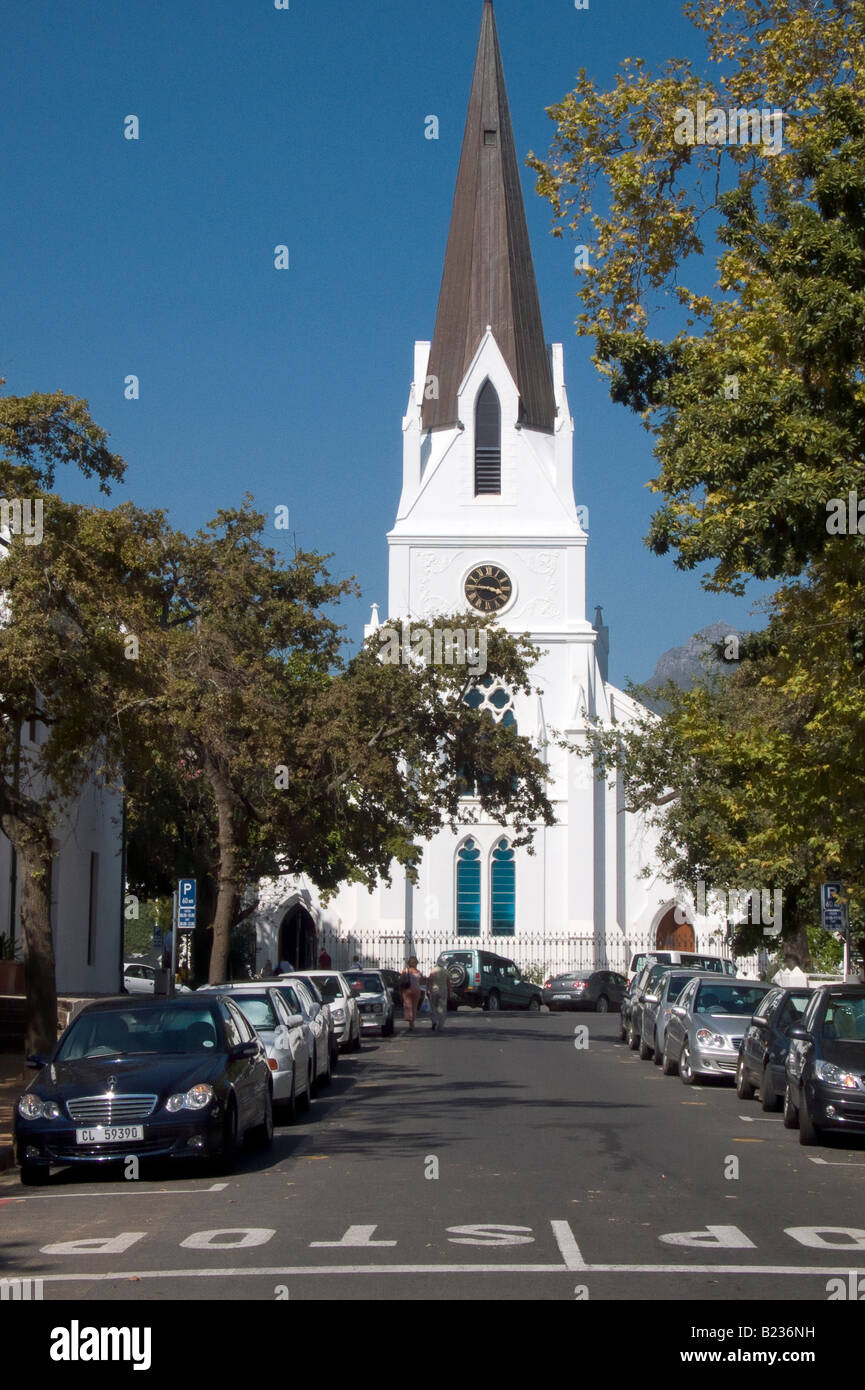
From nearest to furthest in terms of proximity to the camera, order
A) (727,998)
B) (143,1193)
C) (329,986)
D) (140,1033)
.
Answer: (143,1193) < (140,1033) < (727,998) < (329,986)

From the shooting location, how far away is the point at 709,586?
17.7 meters

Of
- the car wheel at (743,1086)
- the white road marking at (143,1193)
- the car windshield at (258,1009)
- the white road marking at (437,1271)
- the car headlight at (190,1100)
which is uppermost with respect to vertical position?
the car windshield at (258,1009)

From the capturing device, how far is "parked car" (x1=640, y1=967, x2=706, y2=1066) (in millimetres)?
24562

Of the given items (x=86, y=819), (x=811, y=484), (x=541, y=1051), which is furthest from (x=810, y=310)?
(x=86, y=819)

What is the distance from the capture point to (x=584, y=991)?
48.3 m

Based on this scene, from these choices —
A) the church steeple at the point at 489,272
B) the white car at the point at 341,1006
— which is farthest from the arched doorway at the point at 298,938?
the white car at the point at 341,1006

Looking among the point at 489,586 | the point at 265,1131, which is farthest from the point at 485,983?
the point at 265,1131

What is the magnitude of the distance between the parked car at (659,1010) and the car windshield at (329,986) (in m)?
5.04

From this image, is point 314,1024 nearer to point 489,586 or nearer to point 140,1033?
point 140,1033

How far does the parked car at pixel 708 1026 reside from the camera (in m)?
21.3

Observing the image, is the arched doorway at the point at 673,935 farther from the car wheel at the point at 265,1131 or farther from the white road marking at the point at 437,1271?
the white road marking at the point at 437,1271

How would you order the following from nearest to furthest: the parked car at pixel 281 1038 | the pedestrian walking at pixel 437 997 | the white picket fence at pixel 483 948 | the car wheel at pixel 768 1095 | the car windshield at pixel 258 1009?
the parked car at pixel 281 1038 → the car windshield at pixel 258 1009 → the car wheel at pixel 768 1095 → the pedestrian walking at pixel 437 997 → the white picket fence at pixel 483 948

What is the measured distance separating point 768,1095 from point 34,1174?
28.7 feet

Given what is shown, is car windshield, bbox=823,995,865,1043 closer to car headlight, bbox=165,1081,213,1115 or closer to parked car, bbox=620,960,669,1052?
car headlight, bbox=165,1081,213,1115
